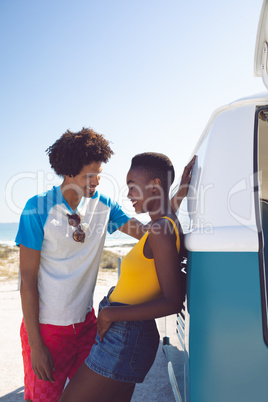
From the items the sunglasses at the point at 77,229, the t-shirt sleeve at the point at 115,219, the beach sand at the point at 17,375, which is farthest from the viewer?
the beach sand at the point at 17,375

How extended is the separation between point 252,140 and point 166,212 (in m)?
0.50

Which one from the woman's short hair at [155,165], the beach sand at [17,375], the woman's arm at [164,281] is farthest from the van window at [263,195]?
the beach sand at [17,375]

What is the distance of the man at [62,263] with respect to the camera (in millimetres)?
1930

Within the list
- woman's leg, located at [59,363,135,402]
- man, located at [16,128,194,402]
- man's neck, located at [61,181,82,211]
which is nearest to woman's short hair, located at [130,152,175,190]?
man, located at [16,128,194,402]

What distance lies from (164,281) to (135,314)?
0.60 ft

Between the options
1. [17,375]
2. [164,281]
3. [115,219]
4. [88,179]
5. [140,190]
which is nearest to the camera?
[164,281]

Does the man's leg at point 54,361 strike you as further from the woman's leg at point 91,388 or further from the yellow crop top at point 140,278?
the yellow crop top at point 140,278

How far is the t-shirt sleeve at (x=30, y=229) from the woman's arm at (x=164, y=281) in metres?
0.70

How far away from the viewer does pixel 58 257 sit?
6.64 ft

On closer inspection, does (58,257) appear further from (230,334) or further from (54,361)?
(230,334)

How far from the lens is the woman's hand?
5.08ft

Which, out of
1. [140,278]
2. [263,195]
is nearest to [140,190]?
[140,278]

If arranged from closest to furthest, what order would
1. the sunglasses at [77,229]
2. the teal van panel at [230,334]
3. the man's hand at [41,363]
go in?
the teal van panel at [230,334]
the man's hand at [41,363]
the sunglasses at [77,229]

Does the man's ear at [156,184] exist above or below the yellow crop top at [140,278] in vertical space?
above
